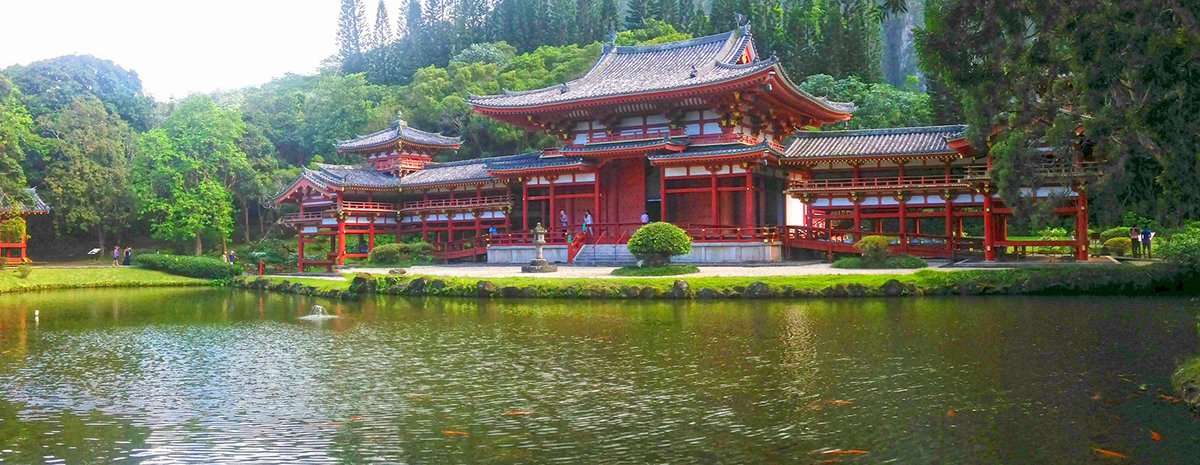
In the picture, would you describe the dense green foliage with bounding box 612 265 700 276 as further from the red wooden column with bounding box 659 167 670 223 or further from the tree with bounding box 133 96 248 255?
the tree with bounding box 133 96 248 255

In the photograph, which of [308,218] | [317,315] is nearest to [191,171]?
[308,218]

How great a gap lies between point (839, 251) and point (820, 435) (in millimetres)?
24815

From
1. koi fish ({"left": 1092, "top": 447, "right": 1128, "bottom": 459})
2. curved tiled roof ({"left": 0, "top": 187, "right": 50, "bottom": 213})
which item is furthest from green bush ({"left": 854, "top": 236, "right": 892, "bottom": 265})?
curved tiled roof ({"left": 0, "top": 187, "right": 50, "bottom": 213})

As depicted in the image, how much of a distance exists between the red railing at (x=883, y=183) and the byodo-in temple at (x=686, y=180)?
0.08 meters

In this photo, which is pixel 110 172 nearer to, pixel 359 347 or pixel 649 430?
pixel 359 347

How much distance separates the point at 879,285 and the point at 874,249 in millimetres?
5607

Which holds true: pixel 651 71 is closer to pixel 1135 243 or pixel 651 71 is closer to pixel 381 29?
pixel 1135 243

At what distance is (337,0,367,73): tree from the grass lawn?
61.7m

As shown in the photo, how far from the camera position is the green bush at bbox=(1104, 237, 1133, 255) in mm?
34969

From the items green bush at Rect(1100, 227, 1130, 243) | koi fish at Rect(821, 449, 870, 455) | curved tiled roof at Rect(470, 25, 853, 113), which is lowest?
koi fish at Rect(821, 449, 870, 455)

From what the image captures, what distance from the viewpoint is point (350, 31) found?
102312mm

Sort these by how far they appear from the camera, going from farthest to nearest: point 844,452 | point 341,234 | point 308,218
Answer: point 308,218 < point 341,234 < point 844,452

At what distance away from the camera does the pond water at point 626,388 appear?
8641mm

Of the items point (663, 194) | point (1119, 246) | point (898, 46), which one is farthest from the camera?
point (898, 46)
